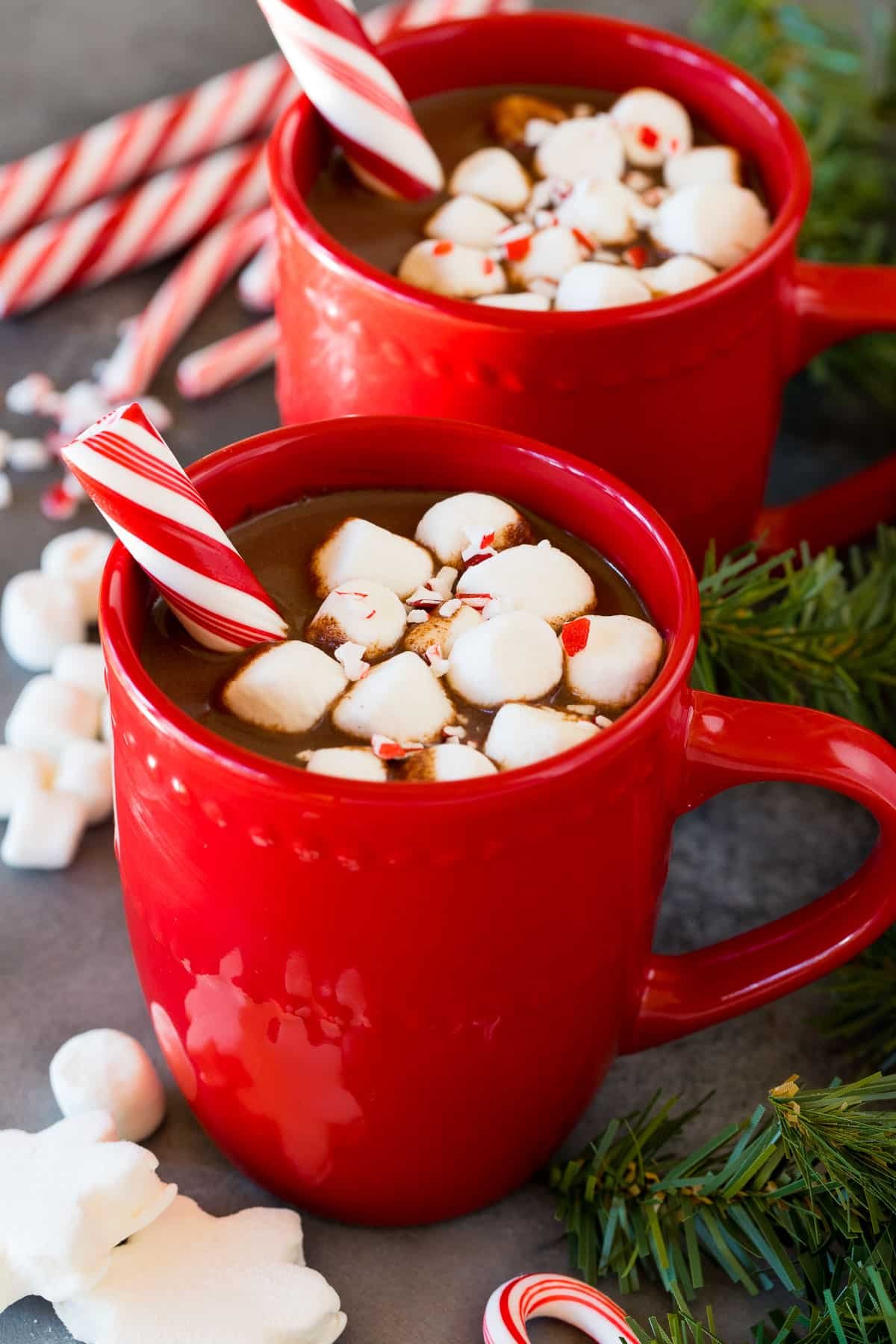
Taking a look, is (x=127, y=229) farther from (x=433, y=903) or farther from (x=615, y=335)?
(x=433, y=903)

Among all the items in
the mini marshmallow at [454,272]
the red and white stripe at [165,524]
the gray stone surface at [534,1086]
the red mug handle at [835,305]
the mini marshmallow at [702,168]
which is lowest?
the gray stone surface at [534,1086]

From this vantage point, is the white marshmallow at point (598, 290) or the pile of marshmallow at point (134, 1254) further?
the white marshmallow at point (598, 290)

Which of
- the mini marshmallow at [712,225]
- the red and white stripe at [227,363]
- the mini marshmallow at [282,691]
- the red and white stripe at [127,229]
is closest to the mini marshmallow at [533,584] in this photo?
the mini marshmallow at [282,691]

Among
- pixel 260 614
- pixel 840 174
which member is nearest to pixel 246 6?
pixel 840 174

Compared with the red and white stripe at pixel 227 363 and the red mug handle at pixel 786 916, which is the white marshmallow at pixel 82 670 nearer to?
the red and white stripe at pixel 227 363

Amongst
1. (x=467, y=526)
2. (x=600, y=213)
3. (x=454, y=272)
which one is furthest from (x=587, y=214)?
(x=467, y=526)
